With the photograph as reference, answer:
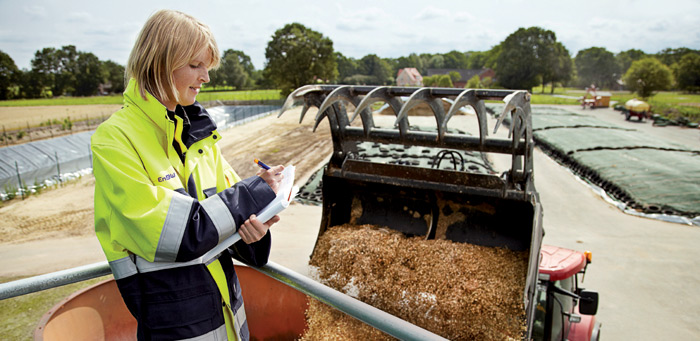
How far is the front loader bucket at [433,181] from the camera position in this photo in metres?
2.96

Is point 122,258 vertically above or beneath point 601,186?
above

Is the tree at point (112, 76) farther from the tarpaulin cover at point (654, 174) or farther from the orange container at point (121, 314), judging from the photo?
the orange container at point (121, 314)

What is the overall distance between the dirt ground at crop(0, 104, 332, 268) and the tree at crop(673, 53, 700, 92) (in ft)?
123

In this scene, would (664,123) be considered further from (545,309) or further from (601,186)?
(545,309)

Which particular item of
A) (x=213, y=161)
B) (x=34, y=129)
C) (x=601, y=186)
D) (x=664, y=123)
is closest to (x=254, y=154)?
(x=34, y=129)

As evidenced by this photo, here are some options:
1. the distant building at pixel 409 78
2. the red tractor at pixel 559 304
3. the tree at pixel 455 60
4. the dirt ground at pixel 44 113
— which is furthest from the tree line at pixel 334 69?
the tree at pixel 455 60

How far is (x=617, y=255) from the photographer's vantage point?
6.27 metres

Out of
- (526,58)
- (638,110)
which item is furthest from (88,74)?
(526,58)

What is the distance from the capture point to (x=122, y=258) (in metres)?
1.08

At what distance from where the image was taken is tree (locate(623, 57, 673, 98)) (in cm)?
3219

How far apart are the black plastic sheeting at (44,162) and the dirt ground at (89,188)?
2.62 feet

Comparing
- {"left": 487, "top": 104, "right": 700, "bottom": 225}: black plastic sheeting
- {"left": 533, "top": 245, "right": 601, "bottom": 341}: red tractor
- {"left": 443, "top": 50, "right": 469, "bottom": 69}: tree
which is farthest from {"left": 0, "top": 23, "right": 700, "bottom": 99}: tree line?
{"left": 443, "top": 50, "right": 469, "bottom": 69}: tree

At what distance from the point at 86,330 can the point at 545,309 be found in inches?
111

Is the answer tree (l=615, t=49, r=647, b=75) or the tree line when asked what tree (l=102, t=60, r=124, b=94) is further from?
tree (l=615, t=49, r=647, b=75)
